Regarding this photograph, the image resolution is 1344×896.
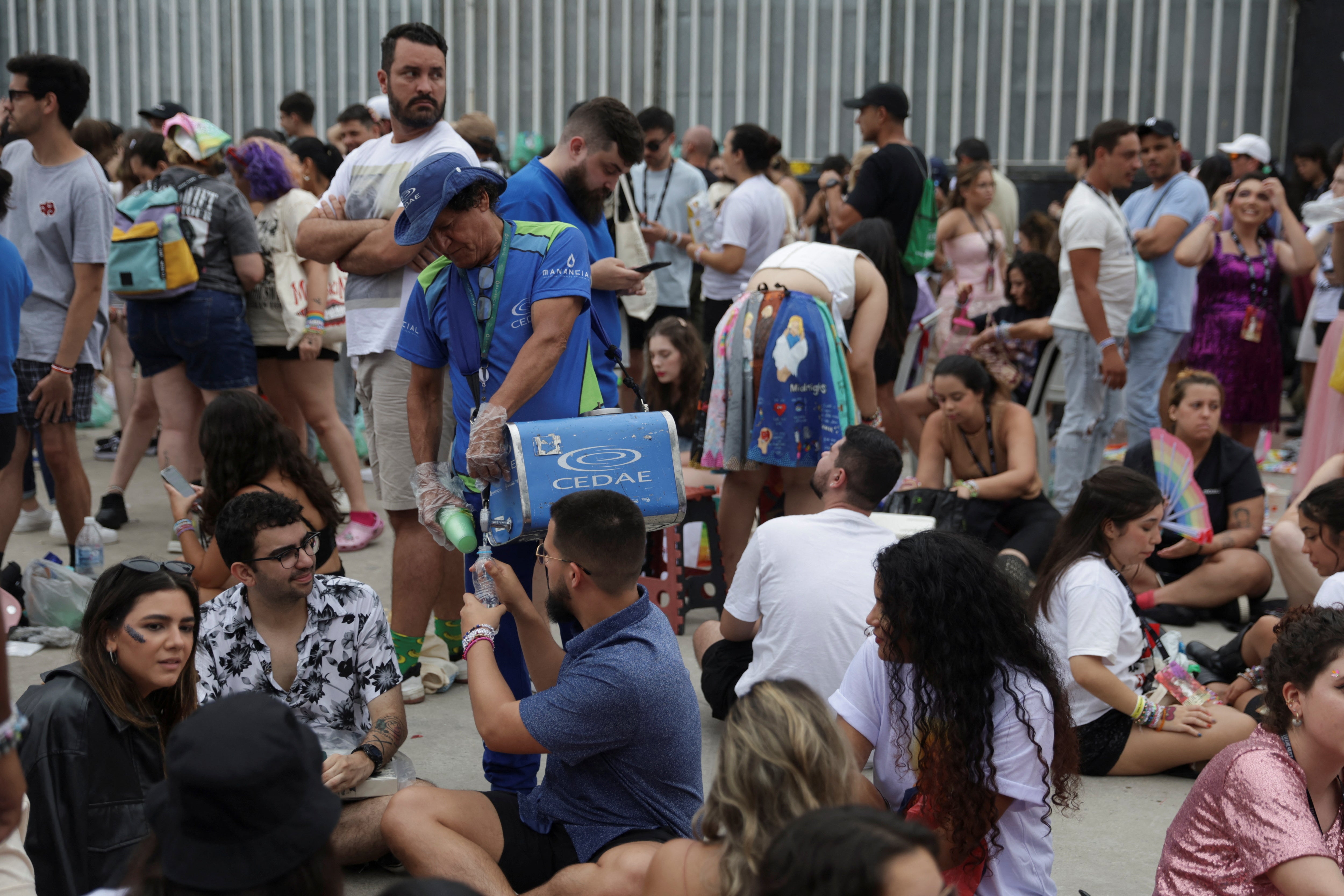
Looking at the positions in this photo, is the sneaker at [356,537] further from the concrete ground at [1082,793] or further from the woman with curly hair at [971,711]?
the woman with curly hair at [971,711]

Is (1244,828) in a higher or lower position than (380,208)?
lower

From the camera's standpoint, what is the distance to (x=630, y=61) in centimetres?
1205

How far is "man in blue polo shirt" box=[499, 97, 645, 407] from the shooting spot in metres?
3.60

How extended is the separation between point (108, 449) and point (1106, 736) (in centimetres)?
642

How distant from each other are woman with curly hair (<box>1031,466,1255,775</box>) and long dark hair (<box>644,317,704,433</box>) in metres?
2.20

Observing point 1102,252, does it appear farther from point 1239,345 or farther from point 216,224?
point 216,224

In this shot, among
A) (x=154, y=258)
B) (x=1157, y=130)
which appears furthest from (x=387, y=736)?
(x=1157, y=130)

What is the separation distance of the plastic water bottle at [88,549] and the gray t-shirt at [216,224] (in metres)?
1.13

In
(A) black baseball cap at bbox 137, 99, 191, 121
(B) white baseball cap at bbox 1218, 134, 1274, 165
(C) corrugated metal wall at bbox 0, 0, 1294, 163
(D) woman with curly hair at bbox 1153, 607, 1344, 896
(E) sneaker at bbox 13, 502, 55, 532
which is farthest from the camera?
(C) corrugated metal wall at bbox 0, 0, 1294, 163

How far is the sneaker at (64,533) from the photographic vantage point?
19.0 feet

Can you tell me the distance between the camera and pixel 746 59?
11.9 m

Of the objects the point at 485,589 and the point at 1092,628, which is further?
the point at 1092,628

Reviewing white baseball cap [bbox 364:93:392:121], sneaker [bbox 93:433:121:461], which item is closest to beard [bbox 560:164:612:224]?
white baseball cap [bbox 364:93:392:121]

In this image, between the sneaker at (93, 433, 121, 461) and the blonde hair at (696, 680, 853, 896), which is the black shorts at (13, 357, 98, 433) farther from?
the blonde hair at (696, 680, 853, 896)
